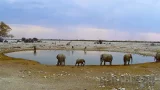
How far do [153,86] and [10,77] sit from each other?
9.29m

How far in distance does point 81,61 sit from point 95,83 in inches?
540

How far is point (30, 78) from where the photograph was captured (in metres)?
17.8

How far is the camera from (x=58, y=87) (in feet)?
49.3

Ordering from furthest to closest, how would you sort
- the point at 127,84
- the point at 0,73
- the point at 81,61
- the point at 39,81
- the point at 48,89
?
the point at 81,61 → the point at 0,73 → the point at 39,81 → the point at 127,84 → the point at 48,89

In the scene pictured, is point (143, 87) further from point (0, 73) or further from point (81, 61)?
point (81, 61)

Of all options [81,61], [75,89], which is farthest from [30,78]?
[81,61]

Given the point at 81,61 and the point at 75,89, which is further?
the point at 81,61

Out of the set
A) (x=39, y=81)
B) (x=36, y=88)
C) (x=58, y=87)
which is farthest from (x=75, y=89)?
(x=39, y=81)

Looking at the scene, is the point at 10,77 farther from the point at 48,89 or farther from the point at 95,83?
the point at 95,83

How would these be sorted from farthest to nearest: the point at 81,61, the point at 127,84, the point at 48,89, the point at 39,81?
1. the point at 81,61
2. the point at 39,81
3. the point at 127,84
4. the point at 48,89

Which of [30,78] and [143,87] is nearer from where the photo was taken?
[143,87]

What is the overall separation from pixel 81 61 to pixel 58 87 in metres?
15.1

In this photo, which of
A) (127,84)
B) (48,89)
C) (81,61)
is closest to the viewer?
(48,89)

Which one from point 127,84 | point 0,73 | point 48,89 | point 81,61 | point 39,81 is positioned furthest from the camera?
point 81,61
